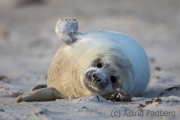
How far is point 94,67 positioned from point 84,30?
8144 mm

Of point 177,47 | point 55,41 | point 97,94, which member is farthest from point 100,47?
point 55,41

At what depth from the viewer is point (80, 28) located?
1338 cm

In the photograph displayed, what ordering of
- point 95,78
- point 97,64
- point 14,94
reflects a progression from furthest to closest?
1. point 14,94
2. point 97,64
3. point 95,78

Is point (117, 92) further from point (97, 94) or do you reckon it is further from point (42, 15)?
point (42, 15)

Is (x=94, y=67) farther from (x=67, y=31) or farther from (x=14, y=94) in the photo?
(x=14, y=94)

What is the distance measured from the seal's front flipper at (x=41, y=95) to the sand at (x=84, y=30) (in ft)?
0.38

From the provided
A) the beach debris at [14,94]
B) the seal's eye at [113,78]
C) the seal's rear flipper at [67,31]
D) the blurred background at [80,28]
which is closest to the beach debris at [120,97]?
the seal's eye at [113,78]

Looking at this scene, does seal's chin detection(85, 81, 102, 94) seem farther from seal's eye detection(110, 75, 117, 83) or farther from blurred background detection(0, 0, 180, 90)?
blurred background detection(0, 0, 180, 90)

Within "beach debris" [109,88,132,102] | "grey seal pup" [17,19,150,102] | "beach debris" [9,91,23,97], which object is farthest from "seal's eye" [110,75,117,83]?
"beach debris" [9,91,23,97]

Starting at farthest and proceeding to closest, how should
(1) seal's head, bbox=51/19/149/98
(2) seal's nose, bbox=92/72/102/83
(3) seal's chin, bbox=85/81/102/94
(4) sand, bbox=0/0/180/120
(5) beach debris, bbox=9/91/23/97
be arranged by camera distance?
(5) beach debris, bbox=9/91/23/97 < (1) seal's head, bbox=51/19/149/98 < (3) seal's chin, bbox=85/81/102/94 < (2) seal's nose, bbox=92/72/102/83 < (4) sand, bbox=0/0/180/120

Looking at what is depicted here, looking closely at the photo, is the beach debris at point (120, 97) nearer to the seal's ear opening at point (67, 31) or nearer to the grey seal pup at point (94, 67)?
the grey seal pup at point (94, 67)

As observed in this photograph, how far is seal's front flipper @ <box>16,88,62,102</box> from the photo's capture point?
5.14 metres

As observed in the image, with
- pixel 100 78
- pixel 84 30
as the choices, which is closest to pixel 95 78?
pixel 100 78

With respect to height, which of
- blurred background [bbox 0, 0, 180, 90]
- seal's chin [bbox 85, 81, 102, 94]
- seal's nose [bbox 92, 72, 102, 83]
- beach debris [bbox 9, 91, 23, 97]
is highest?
blurred background [bbox 0, 0, 180, 90]
